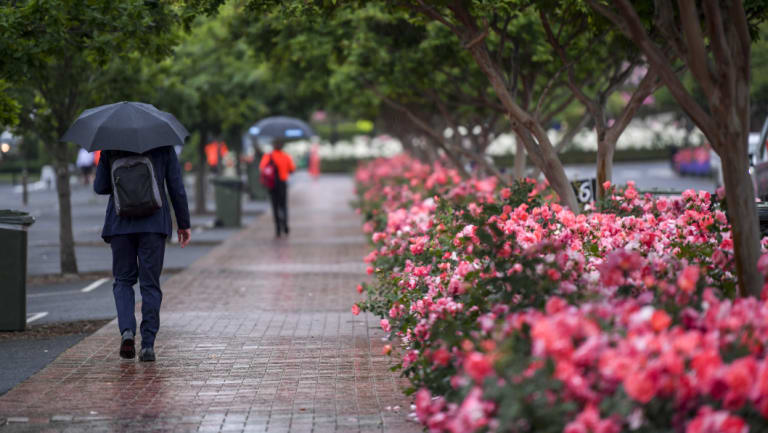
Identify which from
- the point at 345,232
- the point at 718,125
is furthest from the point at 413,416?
the point at 345,232

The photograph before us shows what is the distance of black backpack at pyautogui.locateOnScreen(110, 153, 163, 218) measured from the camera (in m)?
8.00

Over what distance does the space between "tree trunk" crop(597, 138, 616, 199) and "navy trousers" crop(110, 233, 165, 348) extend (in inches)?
189

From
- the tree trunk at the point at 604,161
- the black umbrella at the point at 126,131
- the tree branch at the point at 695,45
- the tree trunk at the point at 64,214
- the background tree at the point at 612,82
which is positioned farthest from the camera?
the tree trunk at the point at 64,214

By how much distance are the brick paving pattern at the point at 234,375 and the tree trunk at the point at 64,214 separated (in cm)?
206

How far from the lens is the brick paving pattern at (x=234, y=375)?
634 centimetres

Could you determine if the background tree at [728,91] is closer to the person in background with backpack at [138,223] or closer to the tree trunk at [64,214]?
the person in background with backpack at [138,223]

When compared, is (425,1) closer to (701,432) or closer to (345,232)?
(701,432)

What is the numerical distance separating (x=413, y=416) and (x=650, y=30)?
5.06 m

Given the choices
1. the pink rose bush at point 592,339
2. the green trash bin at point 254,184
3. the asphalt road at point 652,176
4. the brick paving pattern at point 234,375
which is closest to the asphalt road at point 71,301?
the brick paving pattern at point 234,375

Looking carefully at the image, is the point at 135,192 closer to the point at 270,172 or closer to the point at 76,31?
the point at 76,31

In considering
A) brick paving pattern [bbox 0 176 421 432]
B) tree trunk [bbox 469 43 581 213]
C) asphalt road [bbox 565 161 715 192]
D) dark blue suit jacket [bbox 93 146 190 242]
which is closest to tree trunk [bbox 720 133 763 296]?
brick paving pattern [bbox 0 176 421 432]

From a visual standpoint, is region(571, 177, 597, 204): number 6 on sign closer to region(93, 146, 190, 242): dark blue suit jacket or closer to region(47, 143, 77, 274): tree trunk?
region(93, 146, 190, 242): dark blue suit jacket

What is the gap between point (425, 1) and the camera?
30.8 ft

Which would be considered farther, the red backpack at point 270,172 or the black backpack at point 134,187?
the red backpack at point 270,172
